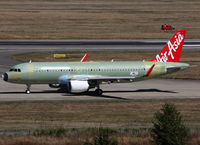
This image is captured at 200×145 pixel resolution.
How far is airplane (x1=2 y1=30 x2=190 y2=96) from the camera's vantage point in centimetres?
6338

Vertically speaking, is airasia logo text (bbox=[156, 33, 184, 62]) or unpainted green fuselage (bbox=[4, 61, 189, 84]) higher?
airasia logo text (bbox=[156, 33, 184, 62])

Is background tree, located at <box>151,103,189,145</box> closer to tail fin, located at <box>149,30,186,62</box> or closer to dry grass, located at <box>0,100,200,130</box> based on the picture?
dry grass, located at <box>0,100,200,130</box>

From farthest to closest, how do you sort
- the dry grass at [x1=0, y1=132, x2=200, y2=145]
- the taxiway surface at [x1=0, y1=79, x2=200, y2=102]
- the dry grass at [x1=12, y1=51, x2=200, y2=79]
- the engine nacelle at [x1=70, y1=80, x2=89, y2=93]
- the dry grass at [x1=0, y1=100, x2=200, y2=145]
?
the dry grass at [x1=12, y1=51, x2=200, y2=79] < the taxiway surface at [x1=0, y1=79, x2=200, y2=102] < the engine nacelle at [x1=70, y1=80, x2=89, y2=93] < the dry grass at [x1=0, y1=100, x2=200, y2=145] < the dry grass at [x1=0, y1=132, x2=200, y2=145]

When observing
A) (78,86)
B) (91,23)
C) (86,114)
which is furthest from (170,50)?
(91,23)

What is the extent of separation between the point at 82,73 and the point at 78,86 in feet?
9.30

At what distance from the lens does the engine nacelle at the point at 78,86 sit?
6209 cm

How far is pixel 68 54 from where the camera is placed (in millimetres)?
103000

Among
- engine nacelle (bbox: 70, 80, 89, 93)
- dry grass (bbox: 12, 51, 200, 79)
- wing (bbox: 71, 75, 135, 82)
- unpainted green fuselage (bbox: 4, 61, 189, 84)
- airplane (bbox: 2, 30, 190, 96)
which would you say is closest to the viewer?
engine nacelle (bbox: 70, 80, 89, 93)

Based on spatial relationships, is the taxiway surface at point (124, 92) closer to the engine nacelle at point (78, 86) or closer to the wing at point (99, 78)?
the engine nacelle at point (78, 86)

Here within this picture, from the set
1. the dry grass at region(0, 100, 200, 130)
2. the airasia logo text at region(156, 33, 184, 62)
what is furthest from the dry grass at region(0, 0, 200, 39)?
the dry grass at region(0, 100, 200, 130)

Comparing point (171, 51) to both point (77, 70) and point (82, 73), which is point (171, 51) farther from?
point (77, 70)

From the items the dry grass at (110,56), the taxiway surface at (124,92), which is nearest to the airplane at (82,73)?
the taxiway surface at (124,92)

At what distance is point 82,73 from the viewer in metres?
64.5

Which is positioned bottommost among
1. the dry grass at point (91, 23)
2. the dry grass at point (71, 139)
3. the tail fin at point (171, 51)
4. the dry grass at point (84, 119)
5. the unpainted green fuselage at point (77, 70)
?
the dry grass at point (71, 139)
